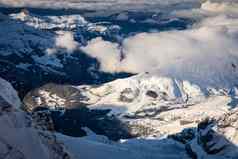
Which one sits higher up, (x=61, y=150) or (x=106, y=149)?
(x=61, y=150)

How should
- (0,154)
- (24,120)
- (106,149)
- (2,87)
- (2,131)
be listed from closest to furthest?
(0,154)
(2,131)
(24,120)
(2,87)
(106,149)

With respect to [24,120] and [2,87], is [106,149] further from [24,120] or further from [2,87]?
[24,120]

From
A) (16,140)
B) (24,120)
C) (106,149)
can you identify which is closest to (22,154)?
(16,140)

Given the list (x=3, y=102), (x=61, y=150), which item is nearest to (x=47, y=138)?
(x=61, y=150)

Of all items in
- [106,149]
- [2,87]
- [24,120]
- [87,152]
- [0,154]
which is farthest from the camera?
[106,149]

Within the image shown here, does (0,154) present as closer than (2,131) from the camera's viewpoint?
Yes

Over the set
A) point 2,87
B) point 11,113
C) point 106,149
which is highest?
point 11,113
